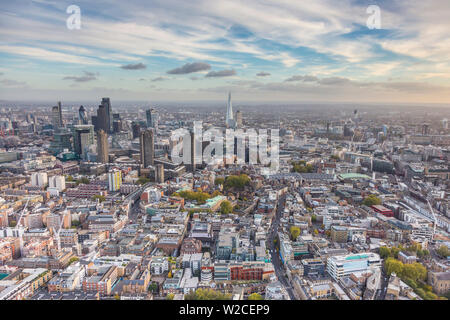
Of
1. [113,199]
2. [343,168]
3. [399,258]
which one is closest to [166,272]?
[399,258]

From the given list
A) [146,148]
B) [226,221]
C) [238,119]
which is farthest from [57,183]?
[238,119]

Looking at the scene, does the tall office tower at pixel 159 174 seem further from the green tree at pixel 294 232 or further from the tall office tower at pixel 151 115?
the green tree at pixel 294 232

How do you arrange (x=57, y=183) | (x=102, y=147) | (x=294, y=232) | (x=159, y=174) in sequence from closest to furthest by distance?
(x=294, y=232) → (x=57, y=183) → (x=159, y=174) → (x=102, y=147)

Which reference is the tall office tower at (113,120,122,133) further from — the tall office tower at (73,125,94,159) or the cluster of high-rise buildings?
the cluster of high-rise buildings

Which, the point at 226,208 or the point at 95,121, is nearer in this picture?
the point at 226,208

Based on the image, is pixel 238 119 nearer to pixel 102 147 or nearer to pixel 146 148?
pixel 146 148
